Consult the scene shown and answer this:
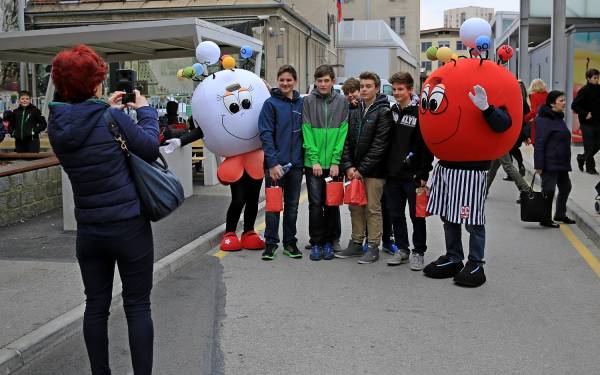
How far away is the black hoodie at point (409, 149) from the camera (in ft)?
22.0

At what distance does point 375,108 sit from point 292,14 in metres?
23.3

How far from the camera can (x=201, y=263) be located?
743 centimetres

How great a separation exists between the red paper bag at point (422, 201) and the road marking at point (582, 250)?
1727mm

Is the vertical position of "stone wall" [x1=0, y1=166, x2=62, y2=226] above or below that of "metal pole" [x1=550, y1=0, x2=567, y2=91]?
below

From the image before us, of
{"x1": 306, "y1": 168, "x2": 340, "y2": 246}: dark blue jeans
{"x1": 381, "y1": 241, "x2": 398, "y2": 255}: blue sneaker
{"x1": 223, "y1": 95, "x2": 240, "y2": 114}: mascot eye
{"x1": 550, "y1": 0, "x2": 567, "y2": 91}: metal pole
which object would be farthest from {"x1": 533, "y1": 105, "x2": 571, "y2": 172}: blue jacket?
{"x1": 550, "y1": 0, "x2": 567, "y2": 91}: metal pole

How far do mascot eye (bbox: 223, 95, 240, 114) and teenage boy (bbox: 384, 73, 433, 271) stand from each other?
1.59 metres

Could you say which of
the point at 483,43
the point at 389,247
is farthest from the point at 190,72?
the point at 483,43

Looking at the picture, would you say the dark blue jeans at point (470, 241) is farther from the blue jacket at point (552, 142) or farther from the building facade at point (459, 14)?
the building facade at point (459, 14)

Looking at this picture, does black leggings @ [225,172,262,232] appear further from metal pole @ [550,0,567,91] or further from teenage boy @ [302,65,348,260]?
metal pole @ [550,0,567,91]

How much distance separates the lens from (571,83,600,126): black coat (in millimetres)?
13258

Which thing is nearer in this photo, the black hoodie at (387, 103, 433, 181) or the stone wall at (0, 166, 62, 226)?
the black hoodie at (387, 103, 433, 181)

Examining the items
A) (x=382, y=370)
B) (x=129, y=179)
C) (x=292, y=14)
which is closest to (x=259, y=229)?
(x=382, y=370)

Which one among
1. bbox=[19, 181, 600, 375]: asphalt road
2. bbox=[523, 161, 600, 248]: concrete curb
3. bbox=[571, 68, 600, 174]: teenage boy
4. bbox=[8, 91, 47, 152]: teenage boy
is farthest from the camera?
bbox=[8, 91, 47, 152]: teenage boy

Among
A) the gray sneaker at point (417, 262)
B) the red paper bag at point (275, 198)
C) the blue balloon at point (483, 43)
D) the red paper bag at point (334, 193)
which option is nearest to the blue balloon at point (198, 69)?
the red paper bag at point (275, 198)
